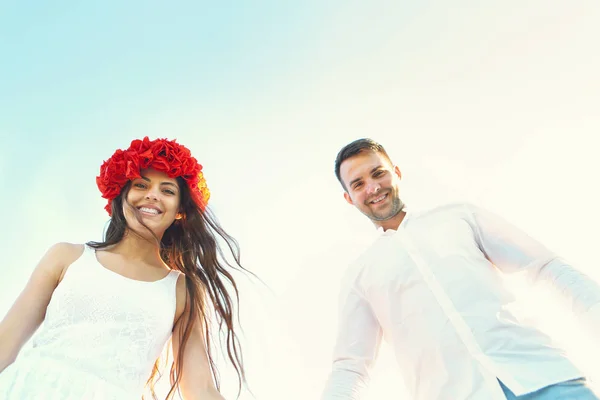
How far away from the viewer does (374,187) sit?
3504 millimetres

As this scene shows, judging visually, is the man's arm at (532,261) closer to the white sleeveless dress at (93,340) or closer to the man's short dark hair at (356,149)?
the man's short dark hair at (356,149)

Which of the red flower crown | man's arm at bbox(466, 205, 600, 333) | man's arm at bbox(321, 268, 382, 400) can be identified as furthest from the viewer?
the red flower crown

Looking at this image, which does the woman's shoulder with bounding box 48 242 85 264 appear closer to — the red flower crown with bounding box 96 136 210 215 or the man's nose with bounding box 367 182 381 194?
the red flower crown with bounding box 96 136 210 215

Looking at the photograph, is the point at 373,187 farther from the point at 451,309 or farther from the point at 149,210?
the point at 149,210

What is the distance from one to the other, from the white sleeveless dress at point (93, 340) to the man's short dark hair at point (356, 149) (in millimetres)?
1717

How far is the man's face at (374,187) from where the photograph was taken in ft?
11.5

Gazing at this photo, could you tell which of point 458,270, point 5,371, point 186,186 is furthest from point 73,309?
point 458,270

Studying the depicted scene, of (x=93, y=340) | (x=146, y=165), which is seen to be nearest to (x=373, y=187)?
(x=146, y=165)

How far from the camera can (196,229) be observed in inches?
154

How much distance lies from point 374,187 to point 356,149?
16.1 inches

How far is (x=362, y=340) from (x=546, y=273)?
124 cm

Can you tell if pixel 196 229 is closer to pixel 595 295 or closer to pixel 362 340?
pixel 362 340

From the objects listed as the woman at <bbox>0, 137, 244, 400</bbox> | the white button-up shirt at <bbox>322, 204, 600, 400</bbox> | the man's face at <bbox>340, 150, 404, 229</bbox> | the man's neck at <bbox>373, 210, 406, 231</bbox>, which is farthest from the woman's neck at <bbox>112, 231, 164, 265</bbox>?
the man's neck at <bbox>373, 210, 406, 231</bbox>

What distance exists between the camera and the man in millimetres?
2393
